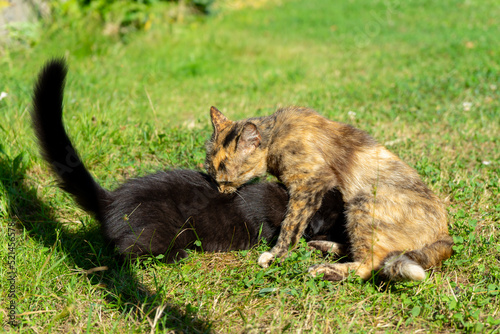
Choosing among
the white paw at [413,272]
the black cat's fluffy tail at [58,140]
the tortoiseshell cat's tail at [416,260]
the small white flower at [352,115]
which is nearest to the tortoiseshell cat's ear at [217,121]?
the black cat's fluffy tail at [58,140]

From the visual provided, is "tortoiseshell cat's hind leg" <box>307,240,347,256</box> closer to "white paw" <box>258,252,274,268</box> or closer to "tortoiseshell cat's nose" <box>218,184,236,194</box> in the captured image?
"white paw" <box>258,252,274,268</box>

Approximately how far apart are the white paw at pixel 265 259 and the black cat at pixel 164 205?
259 mm

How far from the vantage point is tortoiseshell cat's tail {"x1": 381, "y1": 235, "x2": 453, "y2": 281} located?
247cm

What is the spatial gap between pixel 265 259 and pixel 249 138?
3.15ft

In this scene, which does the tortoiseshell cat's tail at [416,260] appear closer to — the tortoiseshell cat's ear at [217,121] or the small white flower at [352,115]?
the tortoiseshell cat's ear at [217,121]

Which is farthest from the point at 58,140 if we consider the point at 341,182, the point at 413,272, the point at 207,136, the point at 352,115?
the point at 352,115

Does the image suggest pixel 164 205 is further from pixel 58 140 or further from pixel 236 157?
pixel 58 140

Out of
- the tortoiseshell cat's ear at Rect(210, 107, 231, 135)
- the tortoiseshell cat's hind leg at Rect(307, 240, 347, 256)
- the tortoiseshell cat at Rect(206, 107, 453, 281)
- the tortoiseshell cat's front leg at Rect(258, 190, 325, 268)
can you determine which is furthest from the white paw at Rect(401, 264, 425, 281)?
the tortoiseshell cat's ear at Rect(210, 107, 231, 135)

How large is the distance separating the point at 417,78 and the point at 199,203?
193 inches

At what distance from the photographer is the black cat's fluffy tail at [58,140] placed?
2.59 meters

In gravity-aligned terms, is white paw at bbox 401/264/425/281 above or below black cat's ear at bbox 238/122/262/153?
below

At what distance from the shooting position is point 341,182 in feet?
10.9

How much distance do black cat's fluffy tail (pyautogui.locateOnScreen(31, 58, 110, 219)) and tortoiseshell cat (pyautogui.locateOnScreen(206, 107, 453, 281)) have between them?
96 centimetres

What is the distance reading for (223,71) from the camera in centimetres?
756
